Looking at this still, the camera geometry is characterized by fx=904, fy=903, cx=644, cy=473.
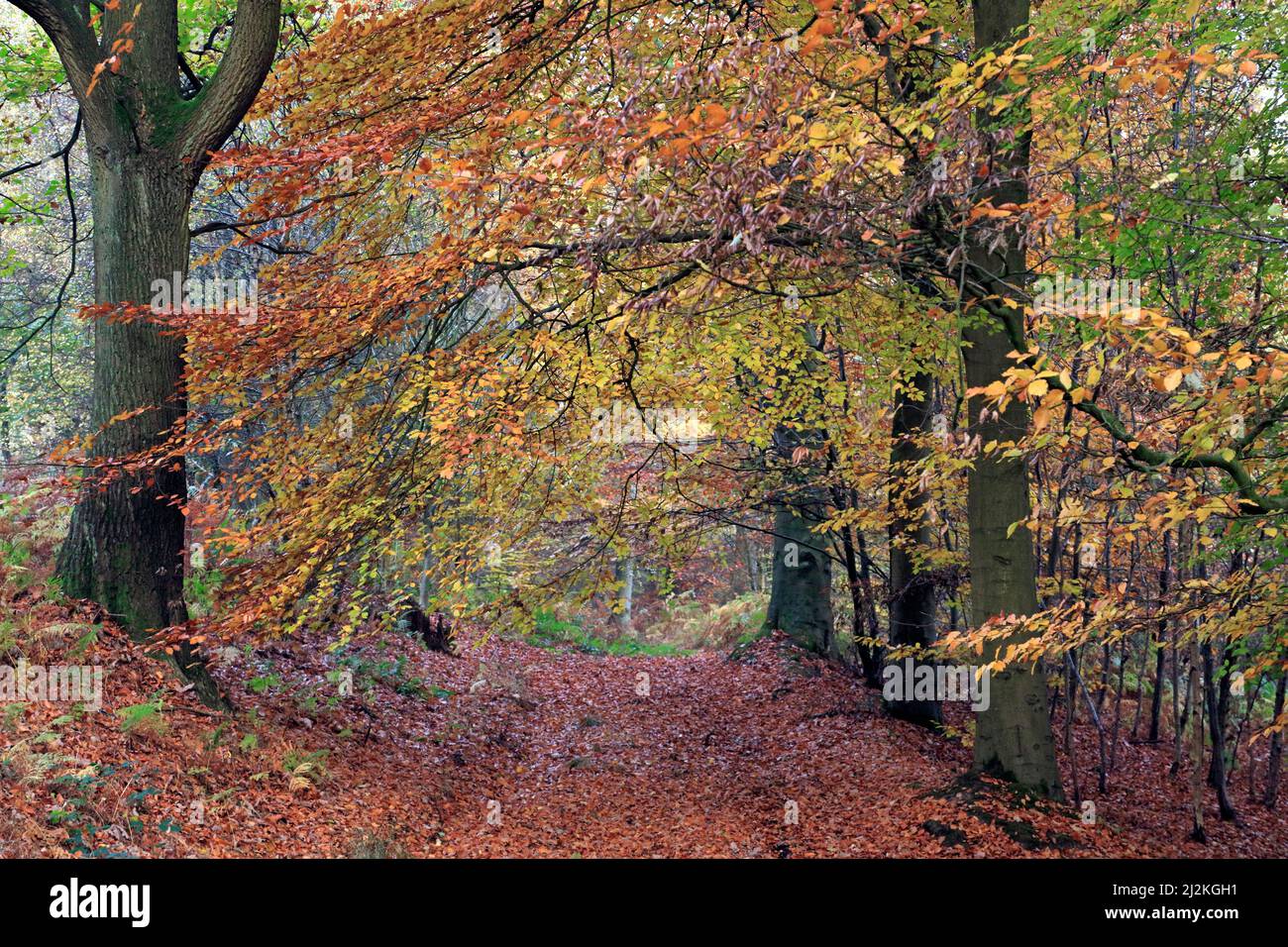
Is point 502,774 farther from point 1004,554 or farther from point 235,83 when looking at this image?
point 235,83

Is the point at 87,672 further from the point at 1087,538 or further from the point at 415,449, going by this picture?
the point at 1087,538

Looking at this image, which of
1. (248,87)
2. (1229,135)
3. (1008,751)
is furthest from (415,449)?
(1229,135)

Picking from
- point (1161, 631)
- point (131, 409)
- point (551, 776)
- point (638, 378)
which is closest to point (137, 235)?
point (131, 409)

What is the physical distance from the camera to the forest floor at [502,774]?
641 cm

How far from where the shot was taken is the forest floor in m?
6.41

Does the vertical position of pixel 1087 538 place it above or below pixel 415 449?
below

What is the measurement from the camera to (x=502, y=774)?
11.1 metres

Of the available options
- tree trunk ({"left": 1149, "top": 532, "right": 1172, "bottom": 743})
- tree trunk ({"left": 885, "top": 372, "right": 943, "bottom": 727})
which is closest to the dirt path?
tree trunk ({"left": 885, "top": 372, "right": 943, "bottom": 727})

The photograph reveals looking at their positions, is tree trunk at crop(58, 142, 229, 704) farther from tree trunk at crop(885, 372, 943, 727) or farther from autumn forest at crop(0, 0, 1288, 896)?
tree trunk at crop(885, 372, 943, 727)

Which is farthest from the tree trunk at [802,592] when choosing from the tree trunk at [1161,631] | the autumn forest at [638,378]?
the tree trunk at [1161,631]

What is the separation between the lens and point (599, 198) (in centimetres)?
838

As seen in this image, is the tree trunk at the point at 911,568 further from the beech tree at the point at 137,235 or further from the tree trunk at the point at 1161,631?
the beech tree at the point at 137,235

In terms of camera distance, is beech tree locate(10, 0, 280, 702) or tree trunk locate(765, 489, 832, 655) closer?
beech tree locate(10, 0, 280, 702)
